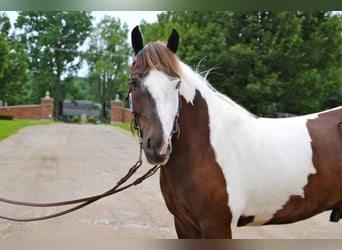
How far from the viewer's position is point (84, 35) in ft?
16.8

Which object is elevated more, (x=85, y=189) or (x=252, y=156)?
(x=252, y=156)

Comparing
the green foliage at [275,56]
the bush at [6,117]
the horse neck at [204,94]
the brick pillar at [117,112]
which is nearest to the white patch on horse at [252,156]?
the horse neck at [204,94]

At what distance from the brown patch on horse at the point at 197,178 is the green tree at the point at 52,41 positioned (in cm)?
275

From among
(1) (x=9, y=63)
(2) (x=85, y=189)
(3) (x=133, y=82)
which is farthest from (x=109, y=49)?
(3) (x=133, y=82)

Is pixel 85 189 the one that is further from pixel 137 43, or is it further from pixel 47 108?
pixel 137 43

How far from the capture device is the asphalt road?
288 cm

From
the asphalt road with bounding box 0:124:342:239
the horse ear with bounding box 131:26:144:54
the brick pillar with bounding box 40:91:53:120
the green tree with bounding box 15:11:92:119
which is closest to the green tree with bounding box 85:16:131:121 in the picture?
the green tree with bounding box 15:11:92:119

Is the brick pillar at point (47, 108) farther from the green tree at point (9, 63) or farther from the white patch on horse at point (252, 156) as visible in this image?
the white patch on horse at point (252, 156)

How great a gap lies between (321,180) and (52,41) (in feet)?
13.2

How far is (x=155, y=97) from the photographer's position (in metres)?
1.31

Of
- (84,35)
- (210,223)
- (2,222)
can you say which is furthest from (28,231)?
(84,35)

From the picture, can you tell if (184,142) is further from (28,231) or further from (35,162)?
(35,162)

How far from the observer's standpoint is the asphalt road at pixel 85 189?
2877mm

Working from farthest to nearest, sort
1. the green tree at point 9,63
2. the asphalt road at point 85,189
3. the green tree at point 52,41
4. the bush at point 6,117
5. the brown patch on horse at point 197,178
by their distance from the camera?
the bush at point 6,117 < the green tree at point 9,63 < the green tree at point 52,41 < the asphalt road at point 85,189 < the brown patch on horse at point 197,178
